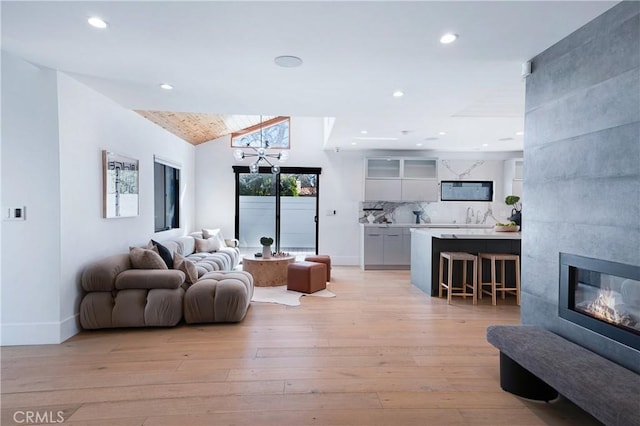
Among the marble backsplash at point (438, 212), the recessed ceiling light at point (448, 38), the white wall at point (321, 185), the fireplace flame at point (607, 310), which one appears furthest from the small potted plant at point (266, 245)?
the fireplace flame at point (607, 310)

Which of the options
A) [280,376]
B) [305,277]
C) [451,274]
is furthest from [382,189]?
[280,376]

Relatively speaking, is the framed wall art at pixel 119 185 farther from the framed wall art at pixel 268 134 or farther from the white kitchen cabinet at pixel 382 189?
the white kitchen cabinet at pixel 382 189

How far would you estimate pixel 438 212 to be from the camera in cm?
739

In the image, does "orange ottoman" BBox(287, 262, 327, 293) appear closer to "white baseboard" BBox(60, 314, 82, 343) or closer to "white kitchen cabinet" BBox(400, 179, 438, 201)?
"white baseboard" BBox(60, 314, 82, 343)

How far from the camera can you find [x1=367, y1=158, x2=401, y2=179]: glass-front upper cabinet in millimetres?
7062

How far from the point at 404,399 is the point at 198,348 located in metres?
1.81

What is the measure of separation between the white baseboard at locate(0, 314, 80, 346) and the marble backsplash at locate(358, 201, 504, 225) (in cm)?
555

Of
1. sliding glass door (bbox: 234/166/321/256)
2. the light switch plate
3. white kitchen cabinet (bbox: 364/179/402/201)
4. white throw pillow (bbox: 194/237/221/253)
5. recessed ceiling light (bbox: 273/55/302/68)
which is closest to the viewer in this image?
recessed ceiling light (bbox: 273/55/302/68)

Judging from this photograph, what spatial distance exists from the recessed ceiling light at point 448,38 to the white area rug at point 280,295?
3321 mm

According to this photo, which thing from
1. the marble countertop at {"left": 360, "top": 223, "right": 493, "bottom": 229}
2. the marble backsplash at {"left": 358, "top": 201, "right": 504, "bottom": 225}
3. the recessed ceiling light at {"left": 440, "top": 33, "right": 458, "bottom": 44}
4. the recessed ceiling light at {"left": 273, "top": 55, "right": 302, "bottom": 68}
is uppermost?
the recessed ceiling light at {"left": 440, "top": 33, "right": 458, "bottom": 44}

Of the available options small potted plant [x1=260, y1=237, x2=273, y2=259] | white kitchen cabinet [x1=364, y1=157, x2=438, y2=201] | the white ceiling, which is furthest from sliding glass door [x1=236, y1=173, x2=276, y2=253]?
the white ceiling

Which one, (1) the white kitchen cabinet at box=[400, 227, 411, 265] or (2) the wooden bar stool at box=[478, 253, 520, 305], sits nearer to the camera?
(2) the wooden bar stool at box=[478, 253, 520, 305]

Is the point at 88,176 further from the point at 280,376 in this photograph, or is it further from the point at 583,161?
the point at 583,161

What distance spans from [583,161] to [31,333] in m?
4.60
